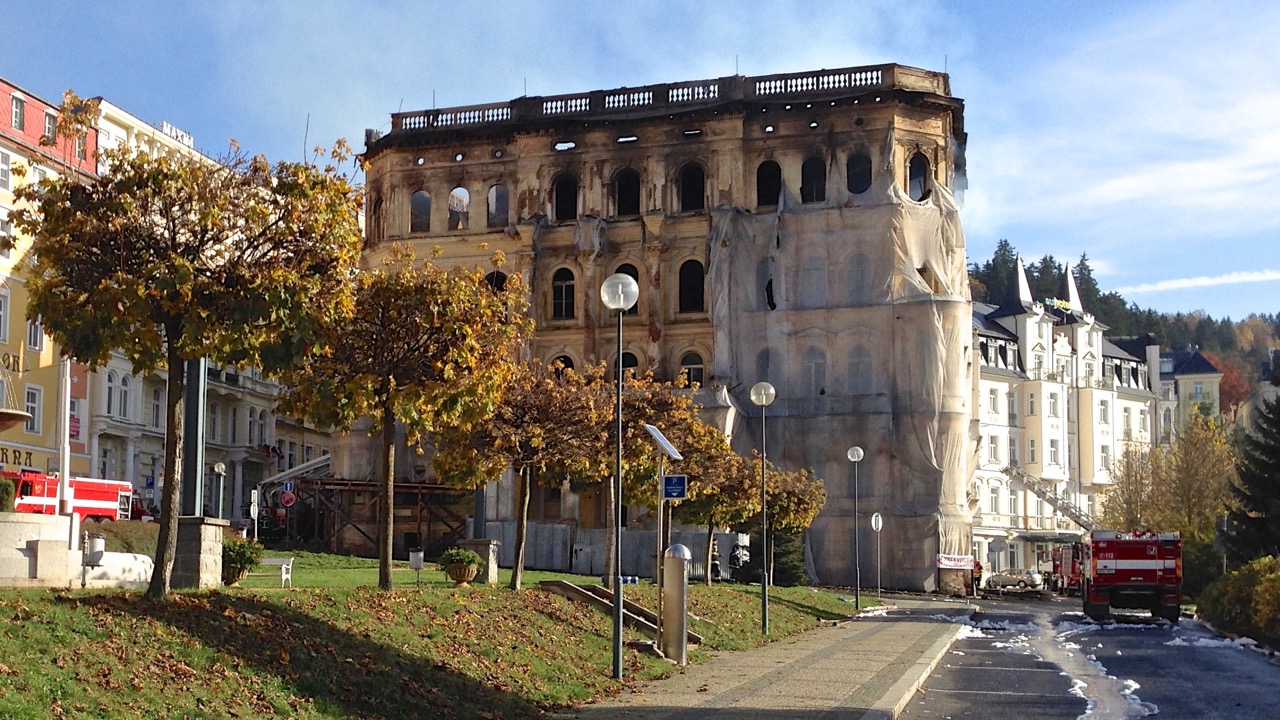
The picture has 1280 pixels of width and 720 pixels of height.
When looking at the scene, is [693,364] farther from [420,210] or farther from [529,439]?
[529,439]

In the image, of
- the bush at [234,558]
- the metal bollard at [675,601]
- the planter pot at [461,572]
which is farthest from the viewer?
the planter pot at [461,572]

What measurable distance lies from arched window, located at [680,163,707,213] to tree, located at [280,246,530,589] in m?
48.0

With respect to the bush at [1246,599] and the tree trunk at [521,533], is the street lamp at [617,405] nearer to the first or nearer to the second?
the tree trunk at [521,533]

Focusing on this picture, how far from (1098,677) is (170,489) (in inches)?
621

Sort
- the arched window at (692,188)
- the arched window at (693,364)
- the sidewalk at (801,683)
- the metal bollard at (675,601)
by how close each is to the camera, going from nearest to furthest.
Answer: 1. the sidewalk at (801,683)
2. the metal bollard at (675,601)
3. the arched window at (693,364)
4. the arched window at (692,188)

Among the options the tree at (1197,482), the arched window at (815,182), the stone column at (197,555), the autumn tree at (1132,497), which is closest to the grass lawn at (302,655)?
the stone column at (197,555)

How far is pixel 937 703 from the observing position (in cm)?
2141

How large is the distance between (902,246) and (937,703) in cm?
4871

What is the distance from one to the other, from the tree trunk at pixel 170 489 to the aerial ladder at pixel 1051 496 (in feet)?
252

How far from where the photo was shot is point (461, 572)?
29.4 metres

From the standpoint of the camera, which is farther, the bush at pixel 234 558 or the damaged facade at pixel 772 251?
the damaged facade at pixel 772 251

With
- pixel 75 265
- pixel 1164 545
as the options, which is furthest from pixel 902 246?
pixel 75 265

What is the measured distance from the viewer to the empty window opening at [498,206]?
76375mm

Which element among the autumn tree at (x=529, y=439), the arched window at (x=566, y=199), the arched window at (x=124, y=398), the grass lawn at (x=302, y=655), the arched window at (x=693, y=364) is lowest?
the grass lawn at (x=302, y=655)
